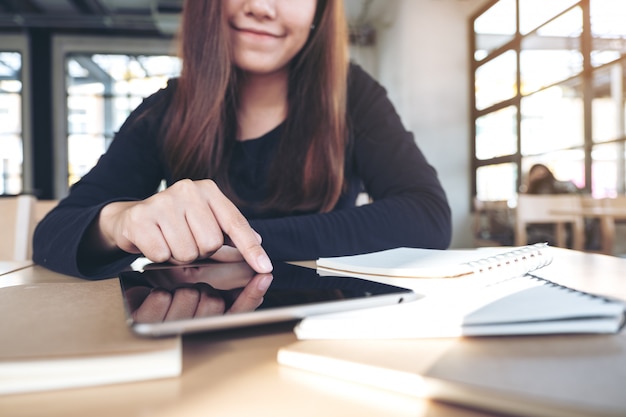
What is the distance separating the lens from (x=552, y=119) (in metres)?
2.71

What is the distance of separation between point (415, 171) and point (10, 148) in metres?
3.87

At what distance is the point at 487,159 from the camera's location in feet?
10.8

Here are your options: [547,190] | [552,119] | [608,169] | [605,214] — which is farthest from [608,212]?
[552,119]

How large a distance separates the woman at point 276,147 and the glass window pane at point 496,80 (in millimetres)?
2692

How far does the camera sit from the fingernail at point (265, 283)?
0.62 feet

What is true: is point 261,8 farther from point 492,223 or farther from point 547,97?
point 492,223

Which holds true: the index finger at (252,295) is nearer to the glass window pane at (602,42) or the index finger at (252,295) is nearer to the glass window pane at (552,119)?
the glass window pane at (602,42)

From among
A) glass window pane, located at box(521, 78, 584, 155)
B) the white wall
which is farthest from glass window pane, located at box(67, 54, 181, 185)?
glass window pane, located at box(521, 78, 584, 155)

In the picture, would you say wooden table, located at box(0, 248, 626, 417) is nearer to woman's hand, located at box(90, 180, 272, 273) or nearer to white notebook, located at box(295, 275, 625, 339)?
white notebook, located at box(295, 275, 625, 339)

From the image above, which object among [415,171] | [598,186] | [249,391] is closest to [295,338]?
[249,391]

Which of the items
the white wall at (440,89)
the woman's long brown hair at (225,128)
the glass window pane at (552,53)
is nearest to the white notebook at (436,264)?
the woman's long brown hair at (225,128)

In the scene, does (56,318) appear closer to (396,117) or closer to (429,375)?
(429,375)

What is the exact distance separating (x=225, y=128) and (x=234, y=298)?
405 millimetres

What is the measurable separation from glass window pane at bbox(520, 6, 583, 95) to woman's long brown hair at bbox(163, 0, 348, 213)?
2094mm
